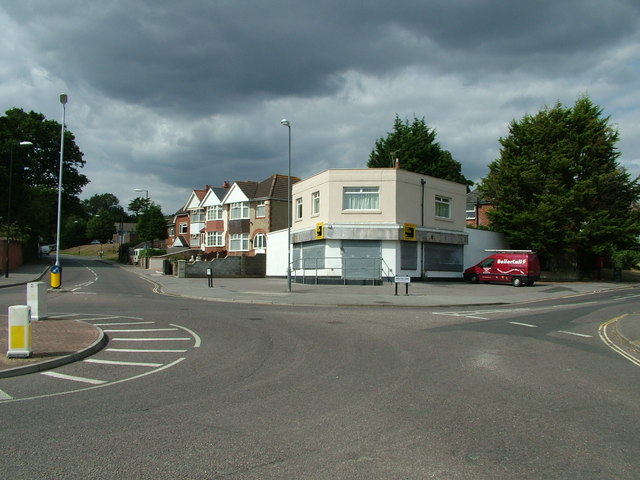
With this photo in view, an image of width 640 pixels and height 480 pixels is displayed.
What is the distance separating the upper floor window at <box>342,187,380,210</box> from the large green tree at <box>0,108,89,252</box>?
103ft

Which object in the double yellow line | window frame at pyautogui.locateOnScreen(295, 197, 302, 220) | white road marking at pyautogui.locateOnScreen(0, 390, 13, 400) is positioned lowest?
the double yellow line

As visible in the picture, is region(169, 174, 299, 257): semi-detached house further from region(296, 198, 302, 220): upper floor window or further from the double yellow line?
the double yellow line

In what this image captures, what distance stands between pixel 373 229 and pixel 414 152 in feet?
71.5

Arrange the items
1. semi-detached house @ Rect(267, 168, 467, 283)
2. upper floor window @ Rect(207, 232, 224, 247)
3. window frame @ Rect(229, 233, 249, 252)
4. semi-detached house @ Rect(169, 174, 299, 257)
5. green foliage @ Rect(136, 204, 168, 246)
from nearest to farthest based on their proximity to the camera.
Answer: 1. semi-detached house @ Rect(267, 168, 467, 283)
2. semi-detached house @ Rect(169, 174, 299, 257)
3. window frame @ Rect(229, 233, 249, 252)
4. upper floor window @ Rect(207, 232, 224, 247)
5. green foliage @ Rect(136, 204, 168, 246)

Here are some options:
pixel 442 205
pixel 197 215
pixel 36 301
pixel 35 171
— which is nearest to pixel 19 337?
pixel 36 301

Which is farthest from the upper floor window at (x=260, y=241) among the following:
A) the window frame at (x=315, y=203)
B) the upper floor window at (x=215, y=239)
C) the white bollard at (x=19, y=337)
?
the white bollard at (x=19, y=337)

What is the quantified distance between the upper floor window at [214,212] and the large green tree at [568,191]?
95.5ft

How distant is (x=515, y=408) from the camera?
6215 millimetres

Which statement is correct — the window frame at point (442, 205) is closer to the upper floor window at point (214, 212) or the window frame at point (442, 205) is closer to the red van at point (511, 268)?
the red van at point (511, 268)

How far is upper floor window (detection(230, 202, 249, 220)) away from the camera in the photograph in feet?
169

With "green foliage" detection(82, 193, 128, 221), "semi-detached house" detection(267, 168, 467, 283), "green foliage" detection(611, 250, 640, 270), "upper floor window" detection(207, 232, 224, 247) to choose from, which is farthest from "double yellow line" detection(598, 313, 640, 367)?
"green foliage" detection(82, 193, 128, 221)

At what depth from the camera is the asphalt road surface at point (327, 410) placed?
4.43 m

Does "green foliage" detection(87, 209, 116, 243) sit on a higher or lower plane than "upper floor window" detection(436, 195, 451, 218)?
higher

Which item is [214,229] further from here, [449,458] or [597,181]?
[449,458]
